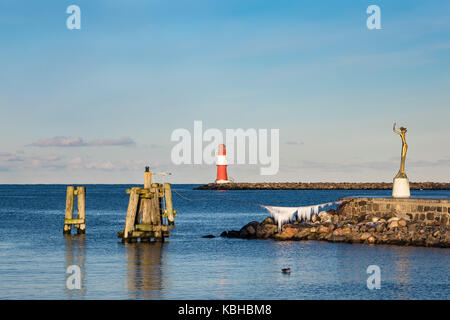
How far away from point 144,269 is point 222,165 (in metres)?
90.2

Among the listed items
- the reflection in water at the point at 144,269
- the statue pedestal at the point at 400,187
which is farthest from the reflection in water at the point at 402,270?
the reflection in water at the point at 144,269

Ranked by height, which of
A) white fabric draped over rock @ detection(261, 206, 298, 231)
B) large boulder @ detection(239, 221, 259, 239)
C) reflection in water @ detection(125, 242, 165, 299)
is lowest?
reflection in water @ detection(125, 242, 165, 299)

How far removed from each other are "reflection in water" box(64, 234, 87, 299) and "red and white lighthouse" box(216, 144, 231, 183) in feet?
228

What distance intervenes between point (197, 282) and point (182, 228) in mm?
21572

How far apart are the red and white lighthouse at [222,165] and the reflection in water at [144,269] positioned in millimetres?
74272

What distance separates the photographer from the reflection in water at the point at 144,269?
56.0 feet

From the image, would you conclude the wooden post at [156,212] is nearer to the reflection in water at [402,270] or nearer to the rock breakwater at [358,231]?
the rock breakwater at [358,231]

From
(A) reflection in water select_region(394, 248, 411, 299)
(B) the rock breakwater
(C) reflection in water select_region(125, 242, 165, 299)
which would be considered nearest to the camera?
(C) reflection in water select_region(125, 242, 165, 299)

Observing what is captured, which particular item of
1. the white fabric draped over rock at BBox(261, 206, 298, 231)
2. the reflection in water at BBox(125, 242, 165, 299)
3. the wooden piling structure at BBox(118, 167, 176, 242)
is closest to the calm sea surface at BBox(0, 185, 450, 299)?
the reflection in water at BBox(125, 242, 165, 299)

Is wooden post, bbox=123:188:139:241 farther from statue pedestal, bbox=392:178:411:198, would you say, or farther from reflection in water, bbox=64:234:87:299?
statue pedestal, bbox=392:178:411:198

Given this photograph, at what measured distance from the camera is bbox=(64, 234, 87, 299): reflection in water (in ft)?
56.2

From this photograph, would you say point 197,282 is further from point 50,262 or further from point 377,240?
point 377,240

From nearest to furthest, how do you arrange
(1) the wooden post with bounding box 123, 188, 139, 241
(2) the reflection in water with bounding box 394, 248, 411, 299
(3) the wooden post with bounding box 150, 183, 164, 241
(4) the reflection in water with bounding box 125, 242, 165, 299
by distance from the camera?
(4) the reflection in water with bounding box 125, 242, 165, 299
(2) the reflection in water with bounding box 394, 248, 411, 299
(1) the wooden post with bounding box 123, 188, 139, 241
(3) the wooden post with bounding box 150, 183, 164, 241

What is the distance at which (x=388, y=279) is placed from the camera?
1891cm
